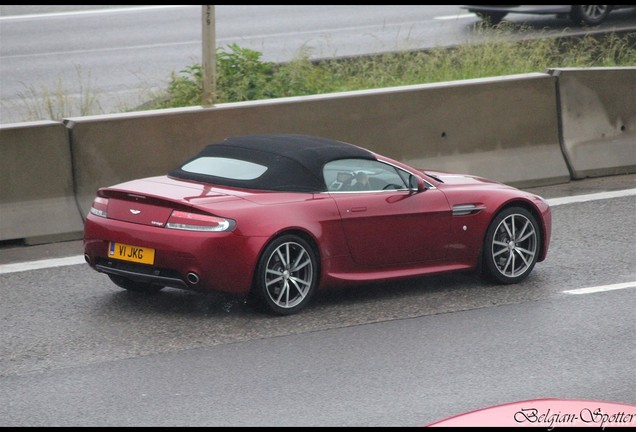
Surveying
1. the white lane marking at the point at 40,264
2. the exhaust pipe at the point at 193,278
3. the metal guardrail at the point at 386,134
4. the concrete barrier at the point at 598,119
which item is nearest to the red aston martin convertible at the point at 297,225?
the exhaust pipe at the point at 193,278

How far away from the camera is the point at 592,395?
22.7 feet

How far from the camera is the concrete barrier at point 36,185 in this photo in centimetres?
1083

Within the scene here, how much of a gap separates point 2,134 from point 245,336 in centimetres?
392

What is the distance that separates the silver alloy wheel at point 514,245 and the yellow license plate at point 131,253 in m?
2.85

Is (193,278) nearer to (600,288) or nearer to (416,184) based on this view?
(416,184)

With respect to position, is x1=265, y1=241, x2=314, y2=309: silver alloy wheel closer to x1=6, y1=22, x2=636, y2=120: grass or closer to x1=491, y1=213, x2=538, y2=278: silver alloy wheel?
x1=491, y1=213, x2=538, y2=278: silver alloy wheel

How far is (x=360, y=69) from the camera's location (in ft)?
54.7

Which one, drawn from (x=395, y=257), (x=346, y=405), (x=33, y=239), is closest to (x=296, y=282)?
(x=395, y=257)

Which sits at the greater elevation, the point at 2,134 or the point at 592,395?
the point at 2,134

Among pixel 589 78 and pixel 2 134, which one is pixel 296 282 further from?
pixel 589 78

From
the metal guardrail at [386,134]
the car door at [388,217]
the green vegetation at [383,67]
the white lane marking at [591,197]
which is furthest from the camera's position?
the green vegetation at [383,67]

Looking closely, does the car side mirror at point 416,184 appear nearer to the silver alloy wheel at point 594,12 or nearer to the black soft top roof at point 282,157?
the black soft top roof at point 282,157

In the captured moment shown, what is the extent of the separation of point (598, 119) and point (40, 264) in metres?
6.88

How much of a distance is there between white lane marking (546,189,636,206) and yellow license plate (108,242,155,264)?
5528 millimetres
